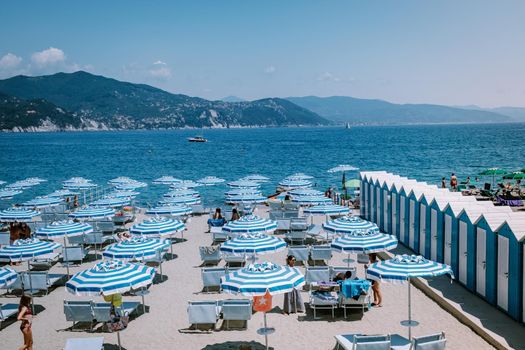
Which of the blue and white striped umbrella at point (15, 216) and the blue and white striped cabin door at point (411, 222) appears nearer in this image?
the blue and white striped cabin door at point (411, 222)

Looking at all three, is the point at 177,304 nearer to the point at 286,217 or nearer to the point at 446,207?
the point at 446,207

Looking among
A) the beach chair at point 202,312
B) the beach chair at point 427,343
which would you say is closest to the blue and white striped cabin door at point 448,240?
the beach chair at point 427,343

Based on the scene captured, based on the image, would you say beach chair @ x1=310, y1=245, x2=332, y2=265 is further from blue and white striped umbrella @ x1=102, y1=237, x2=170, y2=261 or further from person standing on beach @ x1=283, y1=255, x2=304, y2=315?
blue and white striped umbrella @ x1=102, y1=237, x2=170, y2=261

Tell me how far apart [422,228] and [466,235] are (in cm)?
306

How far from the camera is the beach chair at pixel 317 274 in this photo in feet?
42.4

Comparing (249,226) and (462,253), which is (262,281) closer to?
(249,226)

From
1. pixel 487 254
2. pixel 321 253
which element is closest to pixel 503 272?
pixel 487 254

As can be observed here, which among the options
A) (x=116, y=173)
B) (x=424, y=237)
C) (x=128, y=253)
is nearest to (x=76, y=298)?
(x=128, y=253)

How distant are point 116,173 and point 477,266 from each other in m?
62.7

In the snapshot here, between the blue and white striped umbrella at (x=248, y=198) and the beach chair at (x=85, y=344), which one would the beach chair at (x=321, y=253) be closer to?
the blue and white striped umbrella at (x=248, y=198)

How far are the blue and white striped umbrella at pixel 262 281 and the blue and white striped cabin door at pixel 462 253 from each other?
17.2 feet

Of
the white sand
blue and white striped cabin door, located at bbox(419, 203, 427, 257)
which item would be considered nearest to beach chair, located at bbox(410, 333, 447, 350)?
the white sand

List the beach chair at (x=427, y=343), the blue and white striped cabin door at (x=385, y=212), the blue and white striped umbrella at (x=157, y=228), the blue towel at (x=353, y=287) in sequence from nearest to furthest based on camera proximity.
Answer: the beach chair at (x=427, y=343), the blue towel at (x=353, y=287), the blue and white striped umbrella at (x=157, y=228), the blue and white striped cabin door at (x=385, y=212)

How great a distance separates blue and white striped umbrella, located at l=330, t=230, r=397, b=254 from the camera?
37.1 feet
